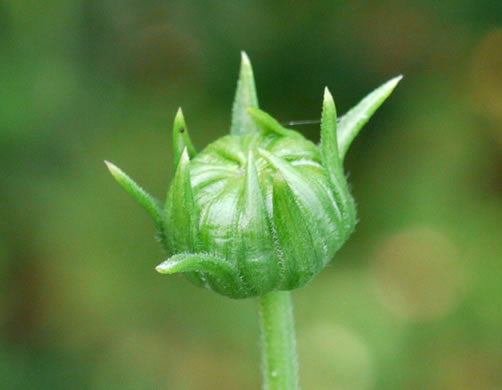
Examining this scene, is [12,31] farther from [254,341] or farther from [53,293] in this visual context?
[254,341]

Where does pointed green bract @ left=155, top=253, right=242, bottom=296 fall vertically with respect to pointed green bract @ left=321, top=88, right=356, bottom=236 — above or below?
below

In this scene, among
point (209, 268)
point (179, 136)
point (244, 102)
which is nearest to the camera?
point (209, 268)

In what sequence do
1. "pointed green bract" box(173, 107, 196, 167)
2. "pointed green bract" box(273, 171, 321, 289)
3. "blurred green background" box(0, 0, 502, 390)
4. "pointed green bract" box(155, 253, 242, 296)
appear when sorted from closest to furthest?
"pointed green bract" box(155, 253, 242, 296)
"pointed green bract" box(273, 171, 321, 289)
"pointed green bract" box(173, 107, 196, 167)
"blurred green background" box(0, 0, 502, 390)

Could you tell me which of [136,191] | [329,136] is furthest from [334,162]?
[136,191]

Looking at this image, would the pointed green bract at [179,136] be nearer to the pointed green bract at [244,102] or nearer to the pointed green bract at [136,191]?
the pointed green bract at [136,191]

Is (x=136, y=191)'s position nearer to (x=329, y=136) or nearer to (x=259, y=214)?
(x=259, y=214)

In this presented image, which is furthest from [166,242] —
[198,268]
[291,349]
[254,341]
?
[254,341]

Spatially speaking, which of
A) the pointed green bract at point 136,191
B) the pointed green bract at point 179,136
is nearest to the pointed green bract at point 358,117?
the pointed green bract at point 179,136

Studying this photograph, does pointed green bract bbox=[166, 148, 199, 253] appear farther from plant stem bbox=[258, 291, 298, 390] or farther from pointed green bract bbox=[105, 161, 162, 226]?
plant stem bbox=[258, 291, 298, 390]

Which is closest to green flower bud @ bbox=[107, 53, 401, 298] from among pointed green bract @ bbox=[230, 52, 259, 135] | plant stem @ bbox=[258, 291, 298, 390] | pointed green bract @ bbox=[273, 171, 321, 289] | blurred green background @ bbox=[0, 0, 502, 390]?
pointed green bract @ bbox=[273, 171, 321, 289]
